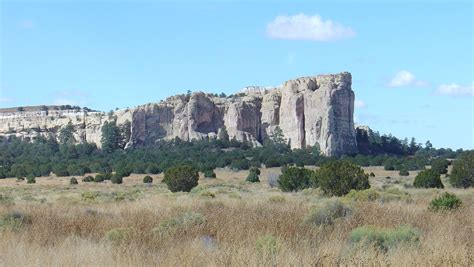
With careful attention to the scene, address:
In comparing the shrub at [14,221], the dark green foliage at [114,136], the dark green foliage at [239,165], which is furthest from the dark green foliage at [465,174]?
the dark green foliage at [114,136]

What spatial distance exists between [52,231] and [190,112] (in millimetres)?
110629

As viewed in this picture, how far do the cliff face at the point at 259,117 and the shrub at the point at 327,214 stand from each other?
9500 cm

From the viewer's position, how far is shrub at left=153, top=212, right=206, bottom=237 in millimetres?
8977

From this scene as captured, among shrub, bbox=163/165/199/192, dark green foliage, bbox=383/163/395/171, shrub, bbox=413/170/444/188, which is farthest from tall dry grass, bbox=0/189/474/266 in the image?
dark green foliage, bbox=383/163/395/171

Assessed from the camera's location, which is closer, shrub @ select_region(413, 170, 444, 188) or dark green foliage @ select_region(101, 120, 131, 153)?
shrub @ select_region(413, 170, 444, 188)

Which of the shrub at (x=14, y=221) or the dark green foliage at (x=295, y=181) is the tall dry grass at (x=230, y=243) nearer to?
the shrub at (x=14, y=221)

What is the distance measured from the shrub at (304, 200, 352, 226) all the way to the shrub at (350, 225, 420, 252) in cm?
173

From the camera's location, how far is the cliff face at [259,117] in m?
111

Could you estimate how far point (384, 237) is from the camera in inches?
315

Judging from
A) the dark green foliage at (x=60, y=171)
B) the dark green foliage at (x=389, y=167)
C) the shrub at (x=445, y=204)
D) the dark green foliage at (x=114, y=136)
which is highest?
the dark green foliage at (x=114, y=136)

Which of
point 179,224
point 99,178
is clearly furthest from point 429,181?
point 99,178

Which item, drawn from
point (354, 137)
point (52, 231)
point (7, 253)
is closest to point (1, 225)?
point (52, 231)

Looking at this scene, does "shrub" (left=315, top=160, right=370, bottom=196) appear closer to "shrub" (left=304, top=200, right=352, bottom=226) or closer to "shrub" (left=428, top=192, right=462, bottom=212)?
"shrub" (left=428, top=192, right=462, bottom=212)

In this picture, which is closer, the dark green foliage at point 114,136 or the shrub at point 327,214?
the shrub at point 327,214
